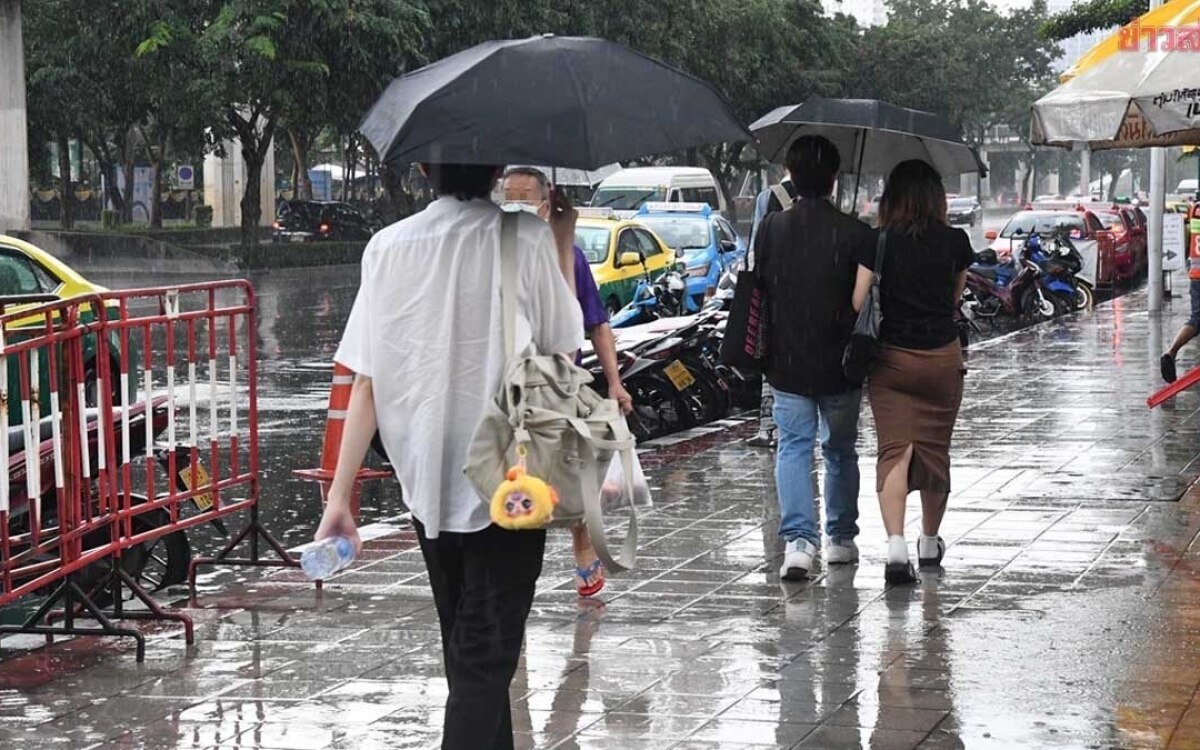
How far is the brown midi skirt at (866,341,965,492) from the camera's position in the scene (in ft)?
25.4

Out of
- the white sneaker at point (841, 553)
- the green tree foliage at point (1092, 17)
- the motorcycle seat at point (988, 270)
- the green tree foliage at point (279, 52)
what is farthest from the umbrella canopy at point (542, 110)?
the green tree foliage at point (1092, 17)

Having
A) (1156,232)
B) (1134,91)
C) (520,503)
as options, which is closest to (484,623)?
(520,503)

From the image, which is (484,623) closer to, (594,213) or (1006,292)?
(594,213)

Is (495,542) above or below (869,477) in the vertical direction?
above

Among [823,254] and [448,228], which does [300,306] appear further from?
[448,228]

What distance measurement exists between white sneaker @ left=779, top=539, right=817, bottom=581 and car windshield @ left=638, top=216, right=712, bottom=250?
58.1 ft

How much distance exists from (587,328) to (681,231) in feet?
62.1

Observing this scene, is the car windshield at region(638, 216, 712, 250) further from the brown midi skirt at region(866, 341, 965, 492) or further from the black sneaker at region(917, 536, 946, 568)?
the brown midi skirt at region(866, 341, 965, 492)

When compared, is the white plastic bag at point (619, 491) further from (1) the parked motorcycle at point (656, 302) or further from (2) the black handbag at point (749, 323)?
(1) the parked motorcycle at point (656, 302)

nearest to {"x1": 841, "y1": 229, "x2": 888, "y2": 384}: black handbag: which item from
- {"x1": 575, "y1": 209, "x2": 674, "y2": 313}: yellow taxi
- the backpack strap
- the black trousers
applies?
the backpack strap

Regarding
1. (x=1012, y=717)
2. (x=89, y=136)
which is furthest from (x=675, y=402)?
(x=89, y=136)

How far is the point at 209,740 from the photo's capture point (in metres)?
5.55

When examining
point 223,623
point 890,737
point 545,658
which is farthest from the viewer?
point 223,623

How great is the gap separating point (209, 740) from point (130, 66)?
34.7 meters
